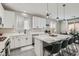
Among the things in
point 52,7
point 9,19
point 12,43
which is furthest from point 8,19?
point 52,7

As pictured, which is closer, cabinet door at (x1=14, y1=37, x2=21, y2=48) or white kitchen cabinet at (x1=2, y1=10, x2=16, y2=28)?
white kitchen cabinet at (x1=2, y1=10, x2=16, y2=28)

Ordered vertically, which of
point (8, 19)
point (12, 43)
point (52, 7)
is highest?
point (52, 7)

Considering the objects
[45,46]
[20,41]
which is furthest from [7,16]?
[45,46]

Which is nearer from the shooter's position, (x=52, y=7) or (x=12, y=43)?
(x=52, y=7)

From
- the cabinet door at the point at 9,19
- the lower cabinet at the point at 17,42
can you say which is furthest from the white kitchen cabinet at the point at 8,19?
the lower cabinet at the point at 17,42

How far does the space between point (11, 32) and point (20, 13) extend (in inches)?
38.8

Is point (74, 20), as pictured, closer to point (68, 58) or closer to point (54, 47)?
point (54, 47)

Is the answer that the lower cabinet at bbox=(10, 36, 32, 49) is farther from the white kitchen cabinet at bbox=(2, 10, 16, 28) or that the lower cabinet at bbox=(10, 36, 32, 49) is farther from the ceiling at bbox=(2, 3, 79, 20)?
the ceiling at bbox=(2, 3, 79, 20)

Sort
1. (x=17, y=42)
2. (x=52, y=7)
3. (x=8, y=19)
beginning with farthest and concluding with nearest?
(x=17, y=42)
(x=8, y=19)
(x=52, y=7)

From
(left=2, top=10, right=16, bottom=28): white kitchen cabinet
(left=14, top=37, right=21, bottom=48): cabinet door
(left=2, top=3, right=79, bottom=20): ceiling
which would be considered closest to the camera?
(left=2, top=3, right=79, bottom=20): ceiling

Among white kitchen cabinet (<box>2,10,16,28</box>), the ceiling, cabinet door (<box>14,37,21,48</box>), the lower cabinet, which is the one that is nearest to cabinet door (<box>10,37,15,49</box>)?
the lower cabinet

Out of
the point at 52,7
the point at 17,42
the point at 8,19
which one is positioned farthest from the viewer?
the point at 17,42

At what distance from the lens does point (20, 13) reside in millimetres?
3287

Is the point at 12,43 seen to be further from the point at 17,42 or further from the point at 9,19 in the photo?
the point at 9,19
